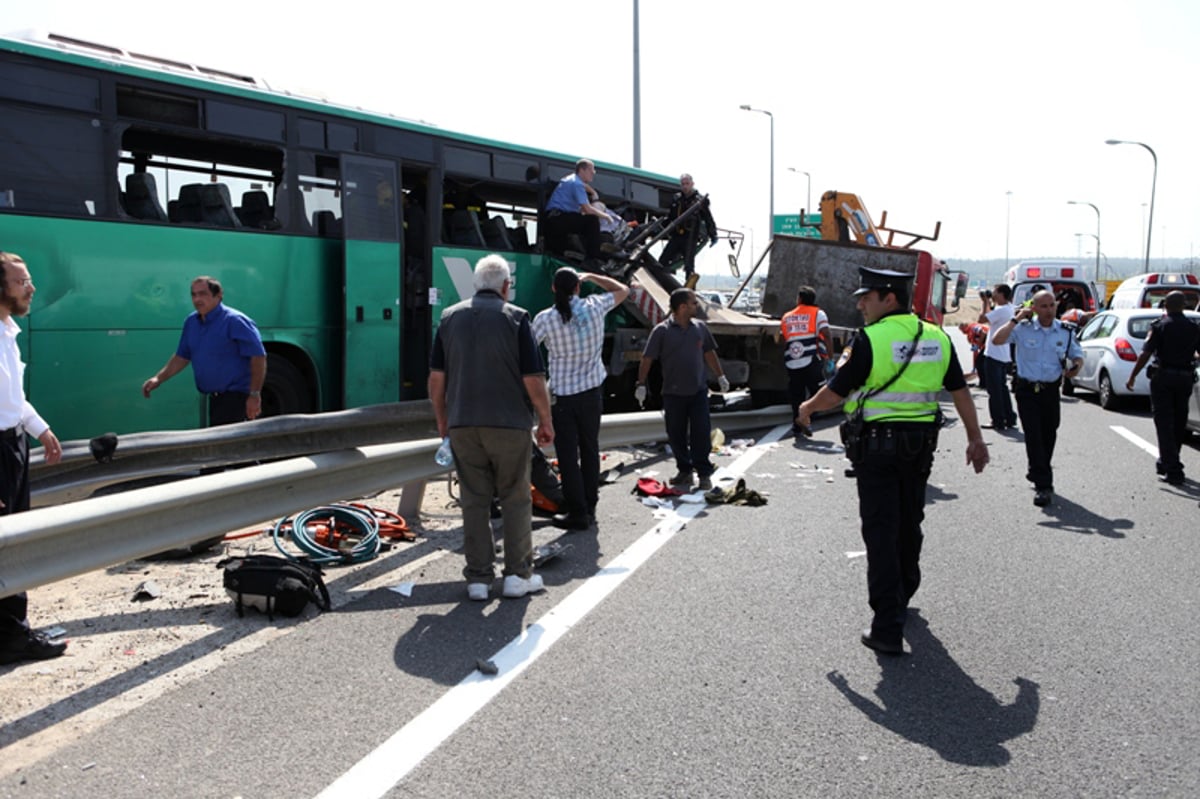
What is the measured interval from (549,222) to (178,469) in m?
7.76

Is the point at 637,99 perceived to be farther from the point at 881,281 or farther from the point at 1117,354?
the point at 881,281

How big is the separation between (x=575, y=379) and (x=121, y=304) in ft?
13.7

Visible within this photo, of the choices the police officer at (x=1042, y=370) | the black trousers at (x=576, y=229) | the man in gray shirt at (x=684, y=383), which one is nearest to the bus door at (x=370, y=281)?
the black trousers at (x=576, y=229)

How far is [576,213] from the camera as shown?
13320 mm

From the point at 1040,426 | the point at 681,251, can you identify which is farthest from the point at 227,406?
the point at 681,251

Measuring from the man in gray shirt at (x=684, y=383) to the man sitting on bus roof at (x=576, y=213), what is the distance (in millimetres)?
4136

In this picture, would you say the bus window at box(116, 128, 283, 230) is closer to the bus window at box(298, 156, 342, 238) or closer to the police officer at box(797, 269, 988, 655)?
the bus window at box(298, 156, 342, 238)

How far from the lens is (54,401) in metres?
8.53

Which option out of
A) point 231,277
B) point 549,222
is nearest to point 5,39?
point 231,277

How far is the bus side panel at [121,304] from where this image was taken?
8.43 meters

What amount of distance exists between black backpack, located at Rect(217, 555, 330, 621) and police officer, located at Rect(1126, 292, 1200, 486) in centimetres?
831

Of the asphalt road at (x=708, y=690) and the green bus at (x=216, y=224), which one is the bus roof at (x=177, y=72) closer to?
the green bus at (x=216, y=224)

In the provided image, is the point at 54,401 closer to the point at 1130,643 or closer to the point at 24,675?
the point at 24,675

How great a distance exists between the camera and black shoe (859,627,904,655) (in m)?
4.90
